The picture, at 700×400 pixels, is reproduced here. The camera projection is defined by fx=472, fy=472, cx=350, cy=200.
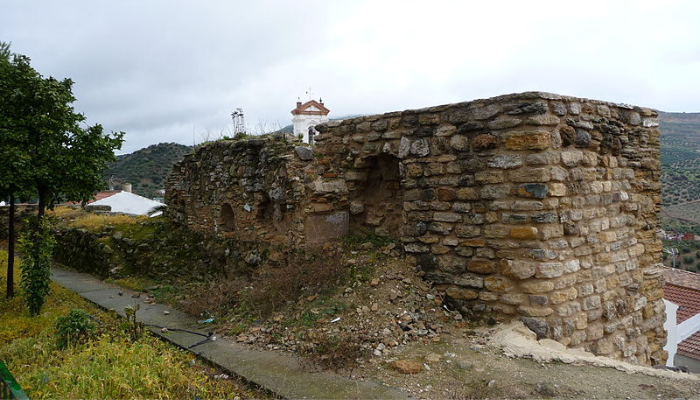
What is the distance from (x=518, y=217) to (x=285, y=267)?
2.97m

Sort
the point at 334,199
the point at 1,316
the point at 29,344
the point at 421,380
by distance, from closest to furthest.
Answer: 1. the point at 421,380
2. the point at 29,344
3. the point at 1,316
4. the point at 334,199

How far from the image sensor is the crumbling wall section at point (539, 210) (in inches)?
185

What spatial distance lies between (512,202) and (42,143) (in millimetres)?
5828

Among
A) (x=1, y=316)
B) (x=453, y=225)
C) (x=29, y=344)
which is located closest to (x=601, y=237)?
(x=453, y=225)

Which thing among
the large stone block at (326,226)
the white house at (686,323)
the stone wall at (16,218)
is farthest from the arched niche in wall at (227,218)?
the white house at (686,323)

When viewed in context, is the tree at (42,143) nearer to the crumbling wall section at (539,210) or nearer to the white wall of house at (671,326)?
the crumbling wall section at (539,210)

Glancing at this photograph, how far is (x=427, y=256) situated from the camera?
548 cm

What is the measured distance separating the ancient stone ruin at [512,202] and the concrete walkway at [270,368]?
181cm

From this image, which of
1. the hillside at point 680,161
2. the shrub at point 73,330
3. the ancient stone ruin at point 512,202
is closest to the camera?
the shrub at point 73,330

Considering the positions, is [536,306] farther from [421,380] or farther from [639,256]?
[639,256]

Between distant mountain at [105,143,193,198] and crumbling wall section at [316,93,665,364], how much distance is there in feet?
88.7

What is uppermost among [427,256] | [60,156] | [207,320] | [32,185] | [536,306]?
[60,156]

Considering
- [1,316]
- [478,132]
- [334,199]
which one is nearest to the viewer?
[478,132]

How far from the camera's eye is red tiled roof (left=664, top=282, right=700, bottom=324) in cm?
1323
